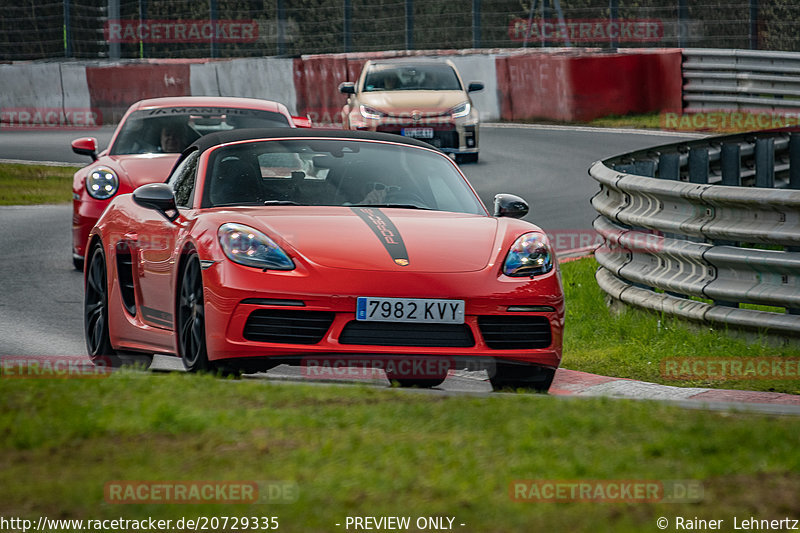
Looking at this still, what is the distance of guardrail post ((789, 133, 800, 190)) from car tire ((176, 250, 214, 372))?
25.7ft

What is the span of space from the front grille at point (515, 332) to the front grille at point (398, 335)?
0.18 metres

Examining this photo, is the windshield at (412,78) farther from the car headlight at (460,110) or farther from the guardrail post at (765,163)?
the guardrail post at (765,163)

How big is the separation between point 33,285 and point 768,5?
18.7 meters

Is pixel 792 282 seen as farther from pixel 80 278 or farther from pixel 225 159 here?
pixel 80 278

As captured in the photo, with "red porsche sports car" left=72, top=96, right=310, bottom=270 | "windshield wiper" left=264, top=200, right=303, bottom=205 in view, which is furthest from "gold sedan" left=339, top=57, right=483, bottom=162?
"windshield wiper" left=264, top=200, right=303, bottom=205

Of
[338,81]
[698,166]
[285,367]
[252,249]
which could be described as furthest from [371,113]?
[252,249]

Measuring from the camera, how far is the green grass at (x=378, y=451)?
146 inches

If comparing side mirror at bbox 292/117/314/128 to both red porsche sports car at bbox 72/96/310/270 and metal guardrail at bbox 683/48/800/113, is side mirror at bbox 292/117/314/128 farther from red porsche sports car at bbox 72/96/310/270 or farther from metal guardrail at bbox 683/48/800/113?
metal guardrail at bbox 683/48/800/113

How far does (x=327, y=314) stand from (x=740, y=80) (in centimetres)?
1892

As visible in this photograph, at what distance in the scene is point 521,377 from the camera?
6738 millimetres

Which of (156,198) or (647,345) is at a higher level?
(156,198)

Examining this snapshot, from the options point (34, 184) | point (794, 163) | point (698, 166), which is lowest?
point (34, 184)

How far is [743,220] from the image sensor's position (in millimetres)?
8242

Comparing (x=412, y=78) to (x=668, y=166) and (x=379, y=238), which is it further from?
(x=379, y=238)
